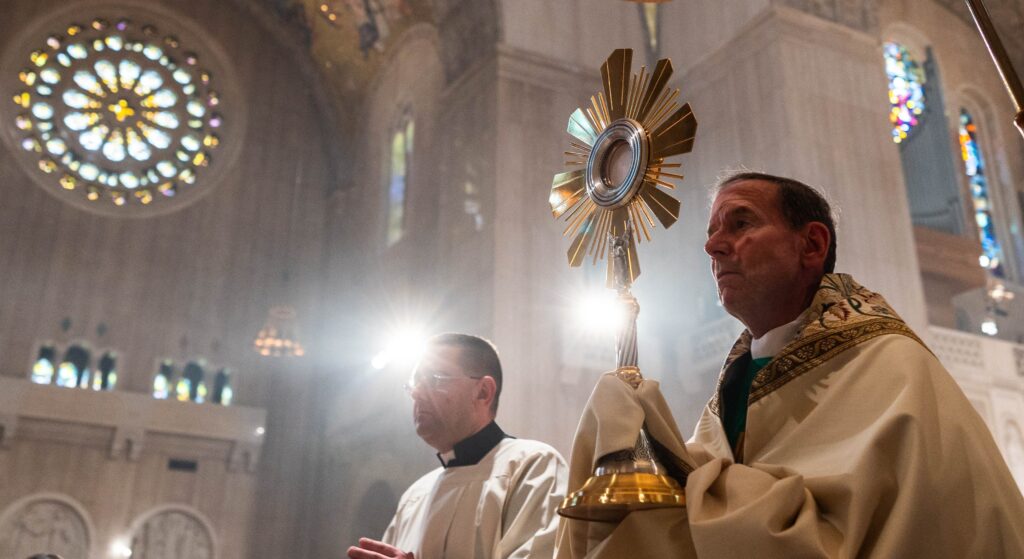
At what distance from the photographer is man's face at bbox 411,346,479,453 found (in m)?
3.37

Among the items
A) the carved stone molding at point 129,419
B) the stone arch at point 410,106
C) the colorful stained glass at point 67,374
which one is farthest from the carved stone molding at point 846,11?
the colorful stained glass at point 67,374

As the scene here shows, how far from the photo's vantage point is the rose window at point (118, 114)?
13562 millimetres

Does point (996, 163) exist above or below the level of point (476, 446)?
above

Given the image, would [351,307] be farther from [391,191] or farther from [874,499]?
[874,499]

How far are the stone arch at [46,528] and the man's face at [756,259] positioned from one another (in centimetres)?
1161

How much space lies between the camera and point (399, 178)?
1308cm

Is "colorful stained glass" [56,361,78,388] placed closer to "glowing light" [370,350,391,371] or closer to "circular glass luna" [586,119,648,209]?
"glowing light" [370,350,391,371]

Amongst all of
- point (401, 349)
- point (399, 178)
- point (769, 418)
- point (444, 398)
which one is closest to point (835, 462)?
point (769, 418)

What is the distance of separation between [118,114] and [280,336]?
5036mm

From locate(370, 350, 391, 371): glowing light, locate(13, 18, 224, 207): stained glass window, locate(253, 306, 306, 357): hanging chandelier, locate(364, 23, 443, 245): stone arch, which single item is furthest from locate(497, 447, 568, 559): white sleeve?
locate(13, 18, 224, 207): stained glass window

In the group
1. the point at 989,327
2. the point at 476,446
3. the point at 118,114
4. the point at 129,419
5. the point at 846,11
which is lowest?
the point at 476,446

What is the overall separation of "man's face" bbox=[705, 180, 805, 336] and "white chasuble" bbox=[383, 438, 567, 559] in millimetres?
1148

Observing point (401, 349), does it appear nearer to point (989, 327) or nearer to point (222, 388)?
point (222, 388)

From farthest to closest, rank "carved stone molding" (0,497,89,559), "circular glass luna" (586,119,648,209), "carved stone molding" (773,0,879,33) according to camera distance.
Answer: "carved stone molding" (0,497,89,559)
"carved stone molding" (773,0,879,33)
"circular glass luna" (586,119,648,209)
